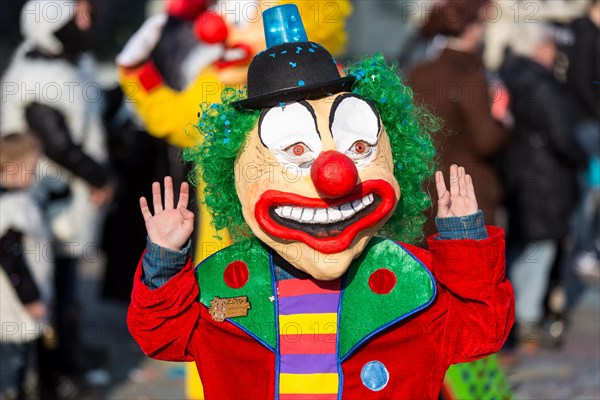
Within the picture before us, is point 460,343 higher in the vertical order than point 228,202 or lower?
lower

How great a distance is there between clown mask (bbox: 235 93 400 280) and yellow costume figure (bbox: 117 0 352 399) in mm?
870

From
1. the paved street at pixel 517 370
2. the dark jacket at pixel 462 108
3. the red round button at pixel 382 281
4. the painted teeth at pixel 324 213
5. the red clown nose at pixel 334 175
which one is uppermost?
the dark jacket at pixel 462 108

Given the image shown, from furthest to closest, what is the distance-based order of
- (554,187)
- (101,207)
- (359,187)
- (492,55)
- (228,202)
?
1. (492,55)
2. (554,187)
3. (101,207)
4. (228,202)
5. (359,187)

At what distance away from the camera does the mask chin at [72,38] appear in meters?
4.95

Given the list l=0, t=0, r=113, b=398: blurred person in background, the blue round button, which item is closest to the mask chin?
l=0, t=0, r=113, b=398: blurred person in background

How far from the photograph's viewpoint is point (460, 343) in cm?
268

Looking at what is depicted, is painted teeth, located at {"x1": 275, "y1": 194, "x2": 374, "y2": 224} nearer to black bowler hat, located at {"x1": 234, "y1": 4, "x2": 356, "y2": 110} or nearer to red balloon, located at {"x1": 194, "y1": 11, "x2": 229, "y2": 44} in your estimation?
black bowler hat, located at {"x1": 234, "y1": 4, "x2": 356, "y2": 110}

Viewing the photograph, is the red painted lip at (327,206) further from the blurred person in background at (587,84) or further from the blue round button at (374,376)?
the blurred person in background at (587,84)

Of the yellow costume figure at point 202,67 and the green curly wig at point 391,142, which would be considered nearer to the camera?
the green curly wig at point 391,142

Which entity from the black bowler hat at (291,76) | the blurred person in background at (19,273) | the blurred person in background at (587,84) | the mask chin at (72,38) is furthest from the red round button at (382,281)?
the blurred person in background at (587,84)

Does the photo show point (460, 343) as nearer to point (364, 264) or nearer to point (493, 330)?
point (493, 330)

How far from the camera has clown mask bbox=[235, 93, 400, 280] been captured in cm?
258

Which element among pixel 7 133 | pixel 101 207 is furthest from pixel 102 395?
pixel 7 133

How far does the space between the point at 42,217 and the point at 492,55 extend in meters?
8.38
